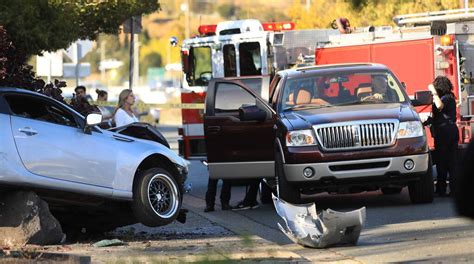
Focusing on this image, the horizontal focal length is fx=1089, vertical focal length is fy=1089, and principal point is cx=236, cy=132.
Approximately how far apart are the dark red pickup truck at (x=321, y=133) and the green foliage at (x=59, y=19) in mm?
3141

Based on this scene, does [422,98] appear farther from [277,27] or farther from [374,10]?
[374,10]

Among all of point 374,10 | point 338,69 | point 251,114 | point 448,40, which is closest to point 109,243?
point 251,114

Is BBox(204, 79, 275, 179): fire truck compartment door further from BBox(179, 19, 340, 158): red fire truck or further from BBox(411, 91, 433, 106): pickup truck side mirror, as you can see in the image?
BBox(179, 19, 340, 158): red fire truck

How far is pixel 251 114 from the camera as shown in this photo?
15320 mm

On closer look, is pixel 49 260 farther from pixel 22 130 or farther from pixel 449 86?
pixel 449 86

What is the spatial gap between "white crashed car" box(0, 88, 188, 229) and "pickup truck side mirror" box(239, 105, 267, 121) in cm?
243

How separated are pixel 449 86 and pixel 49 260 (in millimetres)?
8167

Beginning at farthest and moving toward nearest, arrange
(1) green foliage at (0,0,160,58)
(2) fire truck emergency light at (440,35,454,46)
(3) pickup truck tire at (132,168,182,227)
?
(2) fire truck emergency light at (440,35,454,46) < (1) green foliage at (0,0,160,58) < (3) pickup truck tire at (132,168,182,227)

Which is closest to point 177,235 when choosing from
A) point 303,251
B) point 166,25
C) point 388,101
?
point 303,251

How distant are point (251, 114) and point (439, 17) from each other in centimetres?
691

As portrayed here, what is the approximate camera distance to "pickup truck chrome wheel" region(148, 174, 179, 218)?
1234cm

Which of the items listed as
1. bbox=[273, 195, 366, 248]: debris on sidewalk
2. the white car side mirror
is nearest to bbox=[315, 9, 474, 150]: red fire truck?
bbox=[273, 195, 366, 248]: debris on sidewalk

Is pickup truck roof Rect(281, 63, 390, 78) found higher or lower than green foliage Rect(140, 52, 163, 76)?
lower

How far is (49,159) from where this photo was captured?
11242mm
